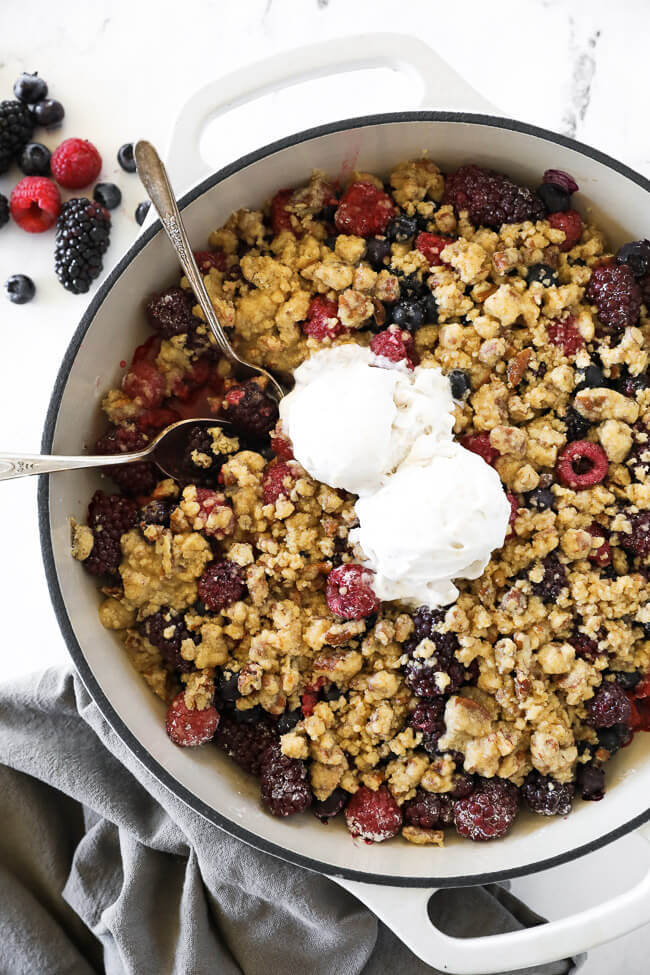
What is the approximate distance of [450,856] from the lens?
65.6 inches

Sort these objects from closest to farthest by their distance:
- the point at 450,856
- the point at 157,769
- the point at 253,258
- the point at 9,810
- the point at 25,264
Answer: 1. the point at 157,769
2. the point at 450,856
3. the point at 253,258
4. the point at 9,810
5. the point at 25,264

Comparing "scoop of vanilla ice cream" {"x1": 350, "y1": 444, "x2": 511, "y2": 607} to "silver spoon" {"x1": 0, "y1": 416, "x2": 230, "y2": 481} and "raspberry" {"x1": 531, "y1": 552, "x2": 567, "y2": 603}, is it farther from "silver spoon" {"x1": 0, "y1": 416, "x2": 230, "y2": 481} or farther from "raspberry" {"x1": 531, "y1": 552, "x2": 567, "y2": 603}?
"silver spoon" {"x1": 0, "y1": 416, "x2": 230, "y2": 481}

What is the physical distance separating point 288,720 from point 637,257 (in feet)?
3.89

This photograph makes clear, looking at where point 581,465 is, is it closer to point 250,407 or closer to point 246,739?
point 250,407

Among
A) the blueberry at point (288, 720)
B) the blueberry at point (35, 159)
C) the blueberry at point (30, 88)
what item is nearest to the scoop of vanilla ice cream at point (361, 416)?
the blueberry at point (288, 720)

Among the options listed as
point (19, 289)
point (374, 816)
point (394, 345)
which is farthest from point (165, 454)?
point (374, 816)

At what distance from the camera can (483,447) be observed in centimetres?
168

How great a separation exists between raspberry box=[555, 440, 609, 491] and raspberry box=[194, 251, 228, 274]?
81 cm

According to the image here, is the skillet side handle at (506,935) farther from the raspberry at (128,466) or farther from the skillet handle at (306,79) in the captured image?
the skillet handle at (306,79)

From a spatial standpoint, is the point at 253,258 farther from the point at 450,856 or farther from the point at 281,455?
the point at 450,856

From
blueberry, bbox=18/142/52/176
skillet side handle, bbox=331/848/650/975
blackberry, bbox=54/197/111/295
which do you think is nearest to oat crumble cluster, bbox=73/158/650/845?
skillet side handle, bbox=331/848/650/975

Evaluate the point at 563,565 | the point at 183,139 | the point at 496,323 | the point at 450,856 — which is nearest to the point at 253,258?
the point at 183,139

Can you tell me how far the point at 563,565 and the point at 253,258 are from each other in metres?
0.90

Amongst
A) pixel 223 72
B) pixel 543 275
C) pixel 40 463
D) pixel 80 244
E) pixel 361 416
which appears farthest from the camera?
pixel 223 72
